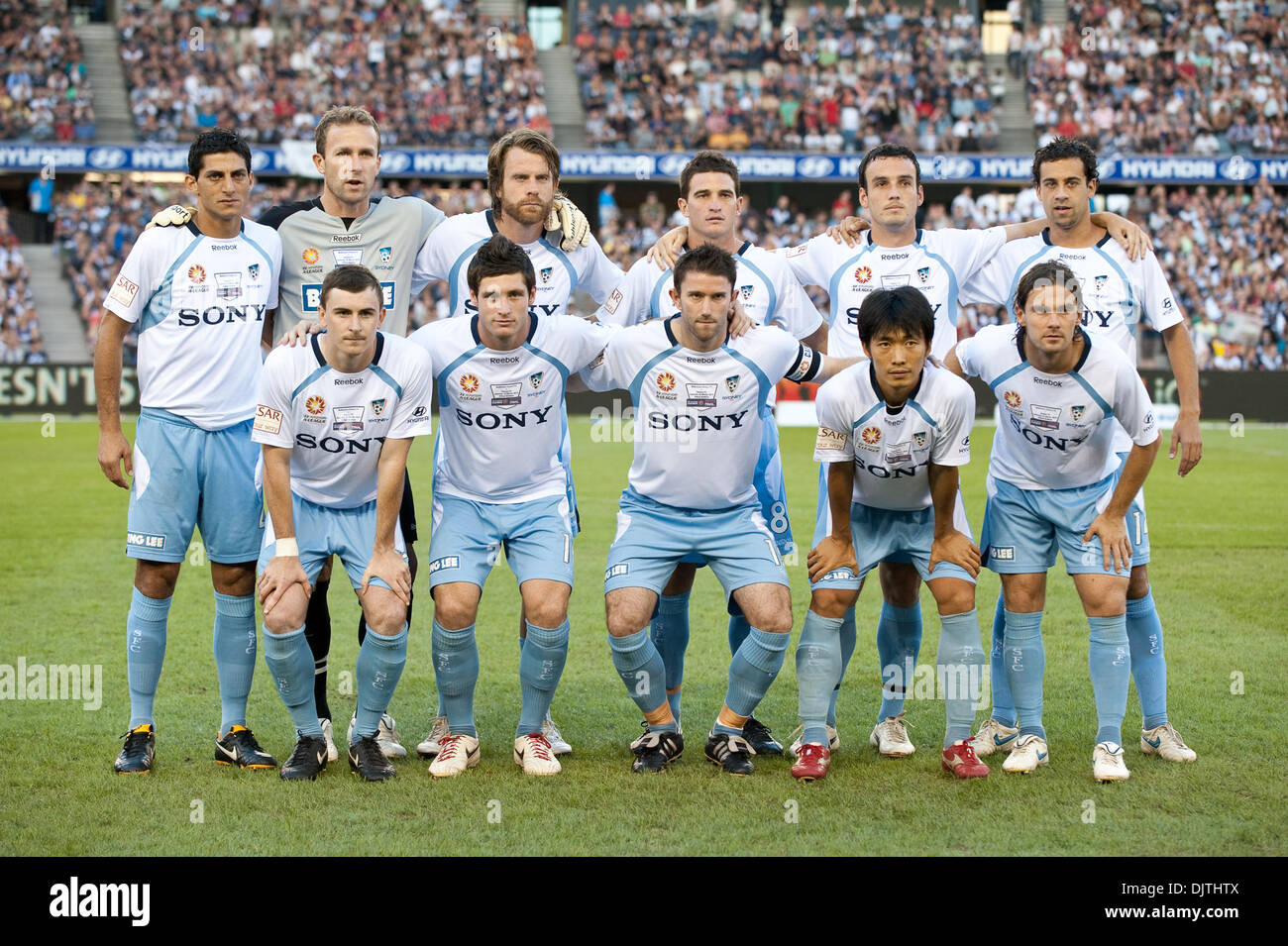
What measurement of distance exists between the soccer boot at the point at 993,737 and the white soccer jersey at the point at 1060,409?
1.07m

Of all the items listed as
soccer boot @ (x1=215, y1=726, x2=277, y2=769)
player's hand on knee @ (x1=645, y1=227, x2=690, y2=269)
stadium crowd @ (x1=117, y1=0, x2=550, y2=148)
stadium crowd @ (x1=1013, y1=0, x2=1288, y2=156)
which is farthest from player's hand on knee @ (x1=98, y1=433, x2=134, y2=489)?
stadium crowd @ (x1=1013, y1=0, x2=1288, y2=156)

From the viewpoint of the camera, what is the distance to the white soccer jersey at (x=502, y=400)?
5.45 meters

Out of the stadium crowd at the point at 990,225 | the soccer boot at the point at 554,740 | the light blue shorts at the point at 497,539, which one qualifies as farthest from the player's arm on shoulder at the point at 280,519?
the stadium crowd at the point at 990,225

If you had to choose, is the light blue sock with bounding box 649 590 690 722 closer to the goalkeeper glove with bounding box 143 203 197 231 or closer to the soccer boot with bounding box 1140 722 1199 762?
the soccer boot with bounding box 1140 722 1199 762

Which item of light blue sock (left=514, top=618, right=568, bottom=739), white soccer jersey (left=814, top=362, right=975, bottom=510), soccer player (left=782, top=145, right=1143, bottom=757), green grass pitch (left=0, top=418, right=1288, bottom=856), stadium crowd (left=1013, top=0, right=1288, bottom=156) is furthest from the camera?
stadium crowd (left=1013, top=0, right=1288, bottom=156)

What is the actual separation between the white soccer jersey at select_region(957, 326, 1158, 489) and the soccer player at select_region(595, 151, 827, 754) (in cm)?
92

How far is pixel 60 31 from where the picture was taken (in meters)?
31.2

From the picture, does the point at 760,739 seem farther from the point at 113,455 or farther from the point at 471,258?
the point at 113,455

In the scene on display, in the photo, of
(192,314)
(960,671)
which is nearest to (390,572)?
(192,314)

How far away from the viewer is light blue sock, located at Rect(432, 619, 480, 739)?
527cm

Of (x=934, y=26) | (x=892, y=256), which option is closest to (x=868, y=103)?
(x=934, y=26)

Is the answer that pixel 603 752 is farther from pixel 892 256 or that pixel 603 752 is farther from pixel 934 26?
pixel 934 26

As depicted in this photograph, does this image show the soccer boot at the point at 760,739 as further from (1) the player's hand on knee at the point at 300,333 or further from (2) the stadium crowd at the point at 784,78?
(2) the stadium crowd at the point at 784,78

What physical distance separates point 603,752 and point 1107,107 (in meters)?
29.6
